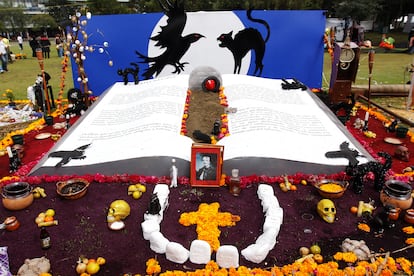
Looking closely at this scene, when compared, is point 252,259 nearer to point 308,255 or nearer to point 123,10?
point 308,255

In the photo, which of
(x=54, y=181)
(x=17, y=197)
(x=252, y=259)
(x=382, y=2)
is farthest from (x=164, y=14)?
(x=382, y=2)

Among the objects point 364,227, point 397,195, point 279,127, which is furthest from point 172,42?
point 364,227

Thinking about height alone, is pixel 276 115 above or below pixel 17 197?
above

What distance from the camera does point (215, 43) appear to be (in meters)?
14.6

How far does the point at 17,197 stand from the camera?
5863mm

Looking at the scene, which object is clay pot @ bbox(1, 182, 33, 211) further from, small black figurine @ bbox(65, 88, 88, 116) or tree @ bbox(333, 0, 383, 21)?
tree @ bbox(333, 0, 383, 21)

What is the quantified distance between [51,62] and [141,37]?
1252cm

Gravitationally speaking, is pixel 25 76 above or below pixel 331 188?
above

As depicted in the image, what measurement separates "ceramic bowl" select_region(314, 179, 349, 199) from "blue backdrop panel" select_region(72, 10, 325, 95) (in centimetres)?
926

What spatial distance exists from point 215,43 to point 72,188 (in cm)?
998

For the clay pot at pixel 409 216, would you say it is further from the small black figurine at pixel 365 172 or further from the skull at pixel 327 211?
the skull at pixel 327 211

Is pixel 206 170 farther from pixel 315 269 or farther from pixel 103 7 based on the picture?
pixel 103 7

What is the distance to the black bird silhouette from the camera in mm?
14156

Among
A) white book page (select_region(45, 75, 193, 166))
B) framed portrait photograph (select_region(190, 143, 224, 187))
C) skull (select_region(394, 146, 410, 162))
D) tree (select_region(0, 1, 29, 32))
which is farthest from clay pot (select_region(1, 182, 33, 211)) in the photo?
tree (select_region(0, 1, 29, 32))
